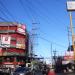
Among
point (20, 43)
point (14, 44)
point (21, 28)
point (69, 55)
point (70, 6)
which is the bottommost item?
point (69, 55)

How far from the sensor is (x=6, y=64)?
9575cm

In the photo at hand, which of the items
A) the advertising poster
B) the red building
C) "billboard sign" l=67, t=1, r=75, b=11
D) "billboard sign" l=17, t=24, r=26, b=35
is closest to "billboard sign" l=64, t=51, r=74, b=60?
the red building

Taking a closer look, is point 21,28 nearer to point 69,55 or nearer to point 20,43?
point 20,43

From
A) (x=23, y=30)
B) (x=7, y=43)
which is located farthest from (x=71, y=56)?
(x=7, y=43)

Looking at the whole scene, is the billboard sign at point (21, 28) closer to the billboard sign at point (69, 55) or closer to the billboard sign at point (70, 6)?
the billboard sign at point (70, 6)

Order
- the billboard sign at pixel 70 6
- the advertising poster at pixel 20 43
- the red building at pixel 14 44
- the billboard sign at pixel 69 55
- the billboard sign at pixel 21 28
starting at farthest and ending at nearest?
the billboard sign at pixel 69 55, the billboard sign at pixel 21 28, the advertising poster at pixel 20 43, the red building at pixel 14 44, the billboard sign at pixel 70 6

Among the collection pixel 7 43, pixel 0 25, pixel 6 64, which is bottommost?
pixel 6 64

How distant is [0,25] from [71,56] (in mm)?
30226

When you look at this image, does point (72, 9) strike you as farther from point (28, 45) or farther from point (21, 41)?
point (28, 45)

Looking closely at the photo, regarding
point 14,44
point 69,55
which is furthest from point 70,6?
point 69,55

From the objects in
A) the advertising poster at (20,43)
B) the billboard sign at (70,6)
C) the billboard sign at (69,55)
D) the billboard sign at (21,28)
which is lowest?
the billboard sign at (69,55)

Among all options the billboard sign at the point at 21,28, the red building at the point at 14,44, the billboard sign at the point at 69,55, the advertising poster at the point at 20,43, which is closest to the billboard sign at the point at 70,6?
the red building at the point at 14,44

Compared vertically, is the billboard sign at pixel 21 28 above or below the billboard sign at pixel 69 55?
above

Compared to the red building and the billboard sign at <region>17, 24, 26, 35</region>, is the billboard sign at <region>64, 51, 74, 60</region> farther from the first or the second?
the billboard sign at <region>17, 24, 26, 35</region>
